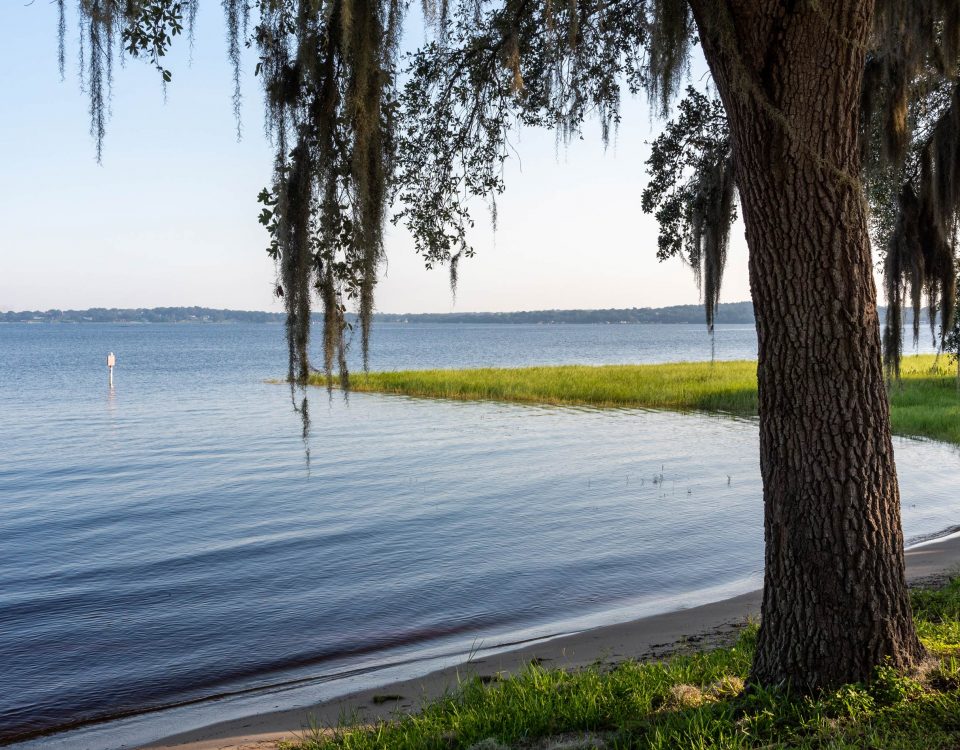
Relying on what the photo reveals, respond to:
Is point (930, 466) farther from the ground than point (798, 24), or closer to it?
closer to it

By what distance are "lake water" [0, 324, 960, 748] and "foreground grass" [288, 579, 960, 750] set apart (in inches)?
72.1

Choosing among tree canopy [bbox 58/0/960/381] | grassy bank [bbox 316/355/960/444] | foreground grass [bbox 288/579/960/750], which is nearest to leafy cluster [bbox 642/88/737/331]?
tree canopy [bbox 58/0/960/381]

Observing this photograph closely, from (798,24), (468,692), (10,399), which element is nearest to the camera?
(798,24)

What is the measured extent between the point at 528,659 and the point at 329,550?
4911 millimetres

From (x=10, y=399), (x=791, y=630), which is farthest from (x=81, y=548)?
(x=10, y=399)

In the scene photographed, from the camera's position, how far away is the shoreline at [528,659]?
522 cm

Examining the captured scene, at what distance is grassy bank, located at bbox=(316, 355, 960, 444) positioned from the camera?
2172 cm

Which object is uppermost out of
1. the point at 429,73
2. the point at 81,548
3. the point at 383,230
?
the point at 429,73

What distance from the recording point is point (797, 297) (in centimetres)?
377

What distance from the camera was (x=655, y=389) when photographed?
3033 cm

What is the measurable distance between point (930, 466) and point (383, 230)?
14.4 metres

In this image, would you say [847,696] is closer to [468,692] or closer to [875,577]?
[875,577]

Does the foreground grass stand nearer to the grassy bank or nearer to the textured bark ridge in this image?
the textured bark ridge

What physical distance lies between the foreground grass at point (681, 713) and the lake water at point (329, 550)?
6.01 feet
